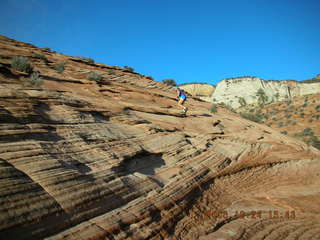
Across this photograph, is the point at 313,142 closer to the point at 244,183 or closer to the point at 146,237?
the point at 244,183

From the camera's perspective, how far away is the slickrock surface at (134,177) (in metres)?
3.80

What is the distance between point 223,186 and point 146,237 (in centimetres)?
361

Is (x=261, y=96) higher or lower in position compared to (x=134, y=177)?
higher

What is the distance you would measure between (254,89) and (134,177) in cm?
5867

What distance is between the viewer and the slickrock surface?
3797 mm

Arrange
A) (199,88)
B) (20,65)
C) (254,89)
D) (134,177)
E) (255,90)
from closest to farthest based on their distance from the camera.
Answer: (134,177), (20,65), (255,90), (254,89), (199,88)

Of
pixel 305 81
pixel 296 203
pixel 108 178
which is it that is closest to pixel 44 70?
pixel 108 178

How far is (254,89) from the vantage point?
5859 cm

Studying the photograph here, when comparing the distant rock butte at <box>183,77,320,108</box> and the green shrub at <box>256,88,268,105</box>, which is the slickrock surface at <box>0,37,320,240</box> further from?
the distant rock butte at <box>183,77,320,108</box>

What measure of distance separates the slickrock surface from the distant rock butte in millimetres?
50062
